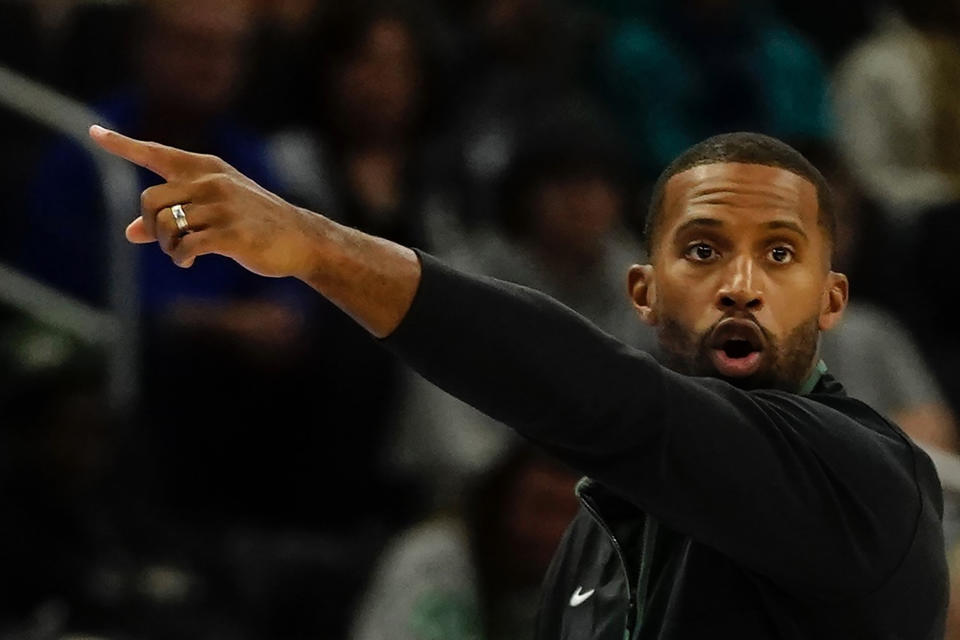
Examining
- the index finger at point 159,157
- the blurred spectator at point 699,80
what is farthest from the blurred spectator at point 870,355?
the index finger at point 159,157

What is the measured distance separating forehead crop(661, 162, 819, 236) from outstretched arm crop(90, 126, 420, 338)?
21.1 inches

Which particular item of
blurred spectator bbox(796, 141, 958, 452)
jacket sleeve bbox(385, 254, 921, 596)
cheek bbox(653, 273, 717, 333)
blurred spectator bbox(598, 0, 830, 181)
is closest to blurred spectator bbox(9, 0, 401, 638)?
blurred spectator bbox(796, 141, 958, 452)

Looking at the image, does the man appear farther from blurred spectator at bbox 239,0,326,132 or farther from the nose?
blurred spectator at bbox 239,0,326,132

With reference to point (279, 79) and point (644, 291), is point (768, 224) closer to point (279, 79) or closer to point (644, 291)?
point (644, 291)

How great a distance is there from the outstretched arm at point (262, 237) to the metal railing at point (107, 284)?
3.28m

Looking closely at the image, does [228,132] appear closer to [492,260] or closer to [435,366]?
[492,260]

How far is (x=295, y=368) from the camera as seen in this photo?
5.37m

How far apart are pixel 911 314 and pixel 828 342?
1.00 metres

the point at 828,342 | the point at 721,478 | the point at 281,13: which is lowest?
the point at 721,478

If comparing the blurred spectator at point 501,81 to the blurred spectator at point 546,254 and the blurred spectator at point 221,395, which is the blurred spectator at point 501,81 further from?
the blurred spectator at point 221,395

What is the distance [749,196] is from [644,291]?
27 centimetres

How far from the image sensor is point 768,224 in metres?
2.35

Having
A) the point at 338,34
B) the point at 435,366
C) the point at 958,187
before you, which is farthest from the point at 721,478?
the point at 958,187

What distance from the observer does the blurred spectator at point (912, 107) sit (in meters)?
7.12
